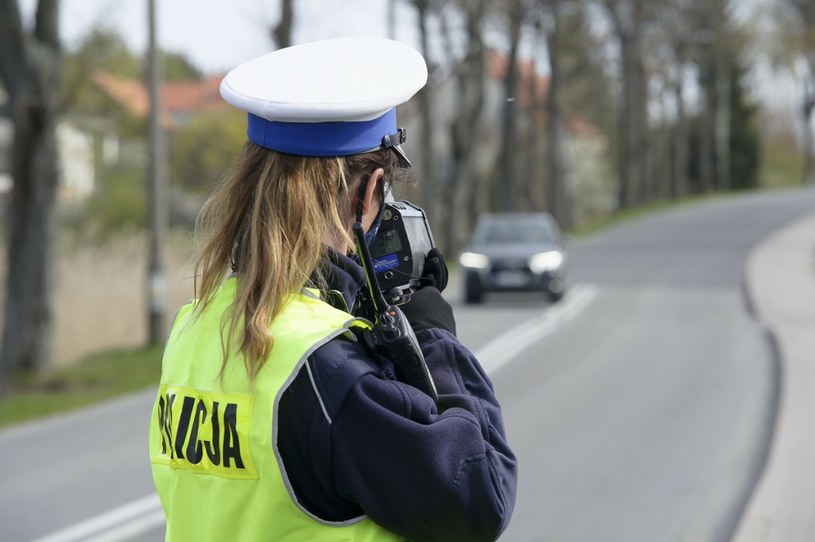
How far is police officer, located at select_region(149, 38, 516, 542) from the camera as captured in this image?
71.8 inches

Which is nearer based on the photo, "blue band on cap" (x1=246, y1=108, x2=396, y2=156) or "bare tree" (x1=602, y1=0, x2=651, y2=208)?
"blue band on cap" (x1=246, y1=108, x2=396, y2=156)

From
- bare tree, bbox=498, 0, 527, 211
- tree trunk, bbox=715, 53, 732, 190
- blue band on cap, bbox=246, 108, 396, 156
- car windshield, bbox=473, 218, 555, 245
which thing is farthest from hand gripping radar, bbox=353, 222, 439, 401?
tree trunk, bbox=715, 53, 732, 190

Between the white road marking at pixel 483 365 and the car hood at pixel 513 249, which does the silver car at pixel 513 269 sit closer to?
the car hood at pixel 513 249

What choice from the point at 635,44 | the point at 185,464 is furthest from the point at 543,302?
the point at 635,44

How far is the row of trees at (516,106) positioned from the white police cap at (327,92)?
1.26 feet

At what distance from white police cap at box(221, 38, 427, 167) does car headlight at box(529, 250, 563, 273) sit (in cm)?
1979

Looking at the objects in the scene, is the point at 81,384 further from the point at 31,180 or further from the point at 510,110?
the point at 510,110

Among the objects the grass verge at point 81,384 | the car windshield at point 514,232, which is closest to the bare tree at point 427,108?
the car windshield at point 514,232

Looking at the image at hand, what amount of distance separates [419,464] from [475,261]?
19877 millimetres

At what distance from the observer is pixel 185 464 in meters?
1.99

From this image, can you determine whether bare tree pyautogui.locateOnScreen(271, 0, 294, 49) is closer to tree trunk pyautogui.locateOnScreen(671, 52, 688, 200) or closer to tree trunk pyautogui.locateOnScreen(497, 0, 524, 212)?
tree trunk pyautogui.locateOnScreen(497, 0, 524, 212)

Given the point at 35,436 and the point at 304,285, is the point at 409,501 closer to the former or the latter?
the point at 304,285

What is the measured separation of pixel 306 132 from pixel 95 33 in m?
18.1

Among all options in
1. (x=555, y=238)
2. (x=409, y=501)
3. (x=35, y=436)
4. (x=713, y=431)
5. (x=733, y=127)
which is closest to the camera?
(x=409, y=501)
